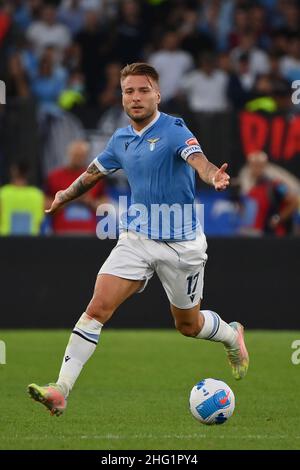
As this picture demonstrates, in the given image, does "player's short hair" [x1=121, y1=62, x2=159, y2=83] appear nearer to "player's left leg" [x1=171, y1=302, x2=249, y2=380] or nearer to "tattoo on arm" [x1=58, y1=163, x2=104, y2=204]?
"tattoo on arm" [x1=58, y1=163, x2=104, y2=204]

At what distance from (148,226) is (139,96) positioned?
898mm

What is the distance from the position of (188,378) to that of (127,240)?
2.42 metres

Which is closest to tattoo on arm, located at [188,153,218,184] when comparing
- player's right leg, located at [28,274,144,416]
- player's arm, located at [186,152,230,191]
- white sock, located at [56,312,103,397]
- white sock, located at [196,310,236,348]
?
player's arm, located at [186,152,230,191]

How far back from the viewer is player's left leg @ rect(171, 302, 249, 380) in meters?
8.80

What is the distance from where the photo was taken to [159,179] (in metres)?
8.34

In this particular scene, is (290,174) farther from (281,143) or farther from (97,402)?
(97,402)

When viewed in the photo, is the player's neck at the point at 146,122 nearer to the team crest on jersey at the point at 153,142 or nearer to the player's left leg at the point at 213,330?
the team crest on jersey at the point at 153,142

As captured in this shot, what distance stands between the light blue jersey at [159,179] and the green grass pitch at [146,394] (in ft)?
4.28

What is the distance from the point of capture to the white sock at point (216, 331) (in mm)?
9023

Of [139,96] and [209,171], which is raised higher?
[139,96]

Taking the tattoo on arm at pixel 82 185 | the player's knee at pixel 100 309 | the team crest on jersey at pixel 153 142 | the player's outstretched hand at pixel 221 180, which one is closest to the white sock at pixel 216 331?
the player's knee at pixel 100 309

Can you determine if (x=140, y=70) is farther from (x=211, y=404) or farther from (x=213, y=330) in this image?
(x=211, y=404)

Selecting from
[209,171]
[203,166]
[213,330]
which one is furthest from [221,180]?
[213,330]

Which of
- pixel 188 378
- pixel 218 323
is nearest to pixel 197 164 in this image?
pixel 218 323
